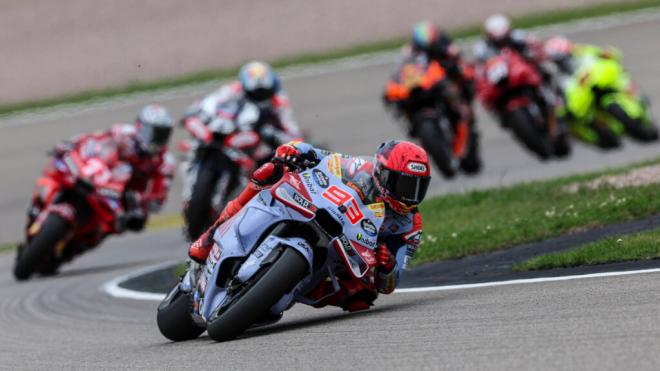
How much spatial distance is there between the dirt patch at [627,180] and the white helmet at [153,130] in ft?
14.0

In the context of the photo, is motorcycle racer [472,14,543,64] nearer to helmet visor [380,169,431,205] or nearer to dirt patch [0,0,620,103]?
dirt patch [0,0,620,103]

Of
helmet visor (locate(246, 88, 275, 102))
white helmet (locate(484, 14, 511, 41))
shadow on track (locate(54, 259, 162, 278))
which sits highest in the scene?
helmet visor (locate(246, 88, 275, 102))

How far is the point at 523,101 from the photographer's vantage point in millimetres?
18656

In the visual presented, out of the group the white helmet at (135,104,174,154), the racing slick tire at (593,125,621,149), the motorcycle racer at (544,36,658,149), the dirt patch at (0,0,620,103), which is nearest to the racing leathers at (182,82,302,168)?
the white helmet at (135,104,174,154)

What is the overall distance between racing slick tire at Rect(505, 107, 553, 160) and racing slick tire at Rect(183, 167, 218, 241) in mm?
4504

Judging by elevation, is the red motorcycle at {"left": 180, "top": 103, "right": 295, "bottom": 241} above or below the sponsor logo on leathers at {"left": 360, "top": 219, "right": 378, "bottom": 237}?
below

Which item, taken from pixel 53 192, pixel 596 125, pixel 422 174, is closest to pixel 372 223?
pixel 422 174

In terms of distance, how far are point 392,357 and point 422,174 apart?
185cm

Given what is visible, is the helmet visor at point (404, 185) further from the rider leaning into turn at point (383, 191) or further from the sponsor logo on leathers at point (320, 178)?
the sponsor logo on leathers at point (320, 178)

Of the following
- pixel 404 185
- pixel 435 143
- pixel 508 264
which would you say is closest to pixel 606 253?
pixel 508 264

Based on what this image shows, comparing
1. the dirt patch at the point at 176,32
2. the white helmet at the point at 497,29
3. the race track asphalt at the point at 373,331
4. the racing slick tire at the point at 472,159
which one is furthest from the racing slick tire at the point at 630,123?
the dirt patch at the point at 176,32

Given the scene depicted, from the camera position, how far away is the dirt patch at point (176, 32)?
87.9 ft

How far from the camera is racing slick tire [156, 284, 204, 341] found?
9.26m

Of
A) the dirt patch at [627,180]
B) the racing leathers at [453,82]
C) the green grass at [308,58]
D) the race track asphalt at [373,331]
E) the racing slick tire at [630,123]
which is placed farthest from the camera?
the green grass at [308,58]
